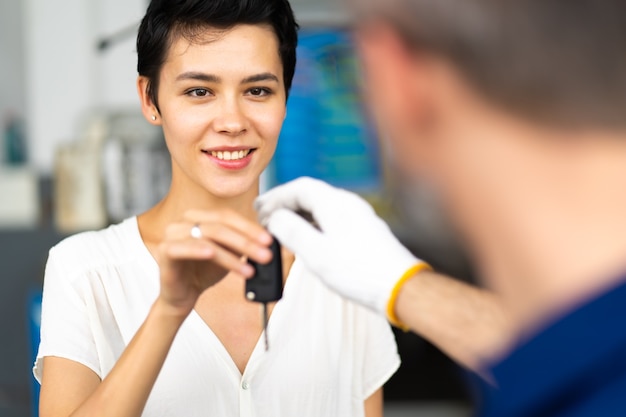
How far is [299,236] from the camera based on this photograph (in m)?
1.00

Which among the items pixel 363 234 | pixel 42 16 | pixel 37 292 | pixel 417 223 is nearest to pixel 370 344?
pixel 363 234

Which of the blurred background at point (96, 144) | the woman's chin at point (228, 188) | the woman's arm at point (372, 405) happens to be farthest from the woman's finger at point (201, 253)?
the blurred background at point (96, 144)

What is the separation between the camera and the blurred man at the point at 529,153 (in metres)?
0.45

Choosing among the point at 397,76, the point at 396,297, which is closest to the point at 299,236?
the point at 396,297

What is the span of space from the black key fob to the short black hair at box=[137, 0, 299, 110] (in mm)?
472

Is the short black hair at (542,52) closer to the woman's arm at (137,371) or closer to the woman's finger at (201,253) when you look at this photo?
the woman's finger at (201,253)

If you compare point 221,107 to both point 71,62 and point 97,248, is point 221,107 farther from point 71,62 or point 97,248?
point 71,62

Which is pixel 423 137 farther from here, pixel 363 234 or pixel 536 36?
pixel 363 234

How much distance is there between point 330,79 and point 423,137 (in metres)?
2.45

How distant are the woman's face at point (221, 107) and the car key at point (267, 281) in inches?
13.9

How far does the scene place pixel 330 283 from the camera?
3.17ft

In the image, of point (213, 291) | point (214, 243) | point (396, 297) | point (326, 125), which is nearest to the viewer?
point (396, 297)

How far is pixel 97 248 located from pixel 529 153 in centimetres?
101

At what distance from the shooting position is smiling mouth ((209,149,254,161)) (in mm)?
1361
